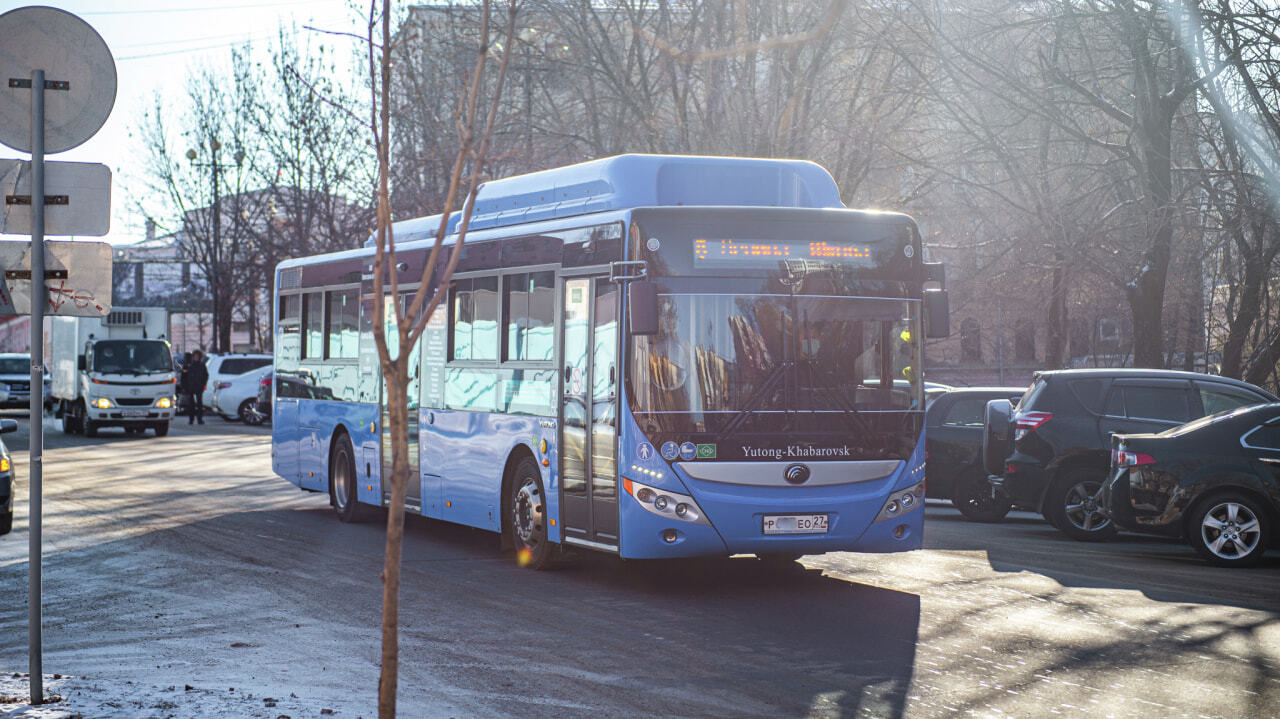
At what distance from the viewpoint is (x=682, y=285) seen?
10.9m

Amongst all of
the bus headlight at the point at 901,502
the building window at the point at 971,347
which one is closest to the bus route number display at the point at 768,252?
the bus headlight at the point at 901,502

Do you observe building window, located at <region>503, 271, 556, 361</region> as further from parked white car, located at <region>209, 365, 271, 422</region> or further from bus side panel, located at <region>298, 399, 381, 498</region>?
parked white car, located at <region>209, 365, 271, 422</region>

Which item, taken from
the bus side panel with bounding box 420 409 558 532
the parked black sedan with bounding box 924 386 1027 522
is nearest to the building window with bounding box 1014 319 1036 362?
the parked black sedan with bounding box 924 386 1027 522

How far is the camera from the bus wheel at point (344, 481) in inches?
639

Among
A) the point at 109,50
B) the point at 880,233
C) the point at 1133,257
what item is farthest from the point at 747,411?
the point at 1133,257

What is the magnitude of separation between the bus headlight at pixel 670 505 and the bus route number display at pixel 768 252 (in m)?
1.58

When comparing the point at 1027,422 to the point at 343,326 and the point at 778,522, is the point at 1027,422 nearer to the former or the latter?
the point at 778,522

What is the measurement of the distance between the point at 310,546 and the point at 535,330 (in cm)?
332

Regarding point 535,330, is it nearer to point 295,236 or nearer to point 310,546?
point 310,546

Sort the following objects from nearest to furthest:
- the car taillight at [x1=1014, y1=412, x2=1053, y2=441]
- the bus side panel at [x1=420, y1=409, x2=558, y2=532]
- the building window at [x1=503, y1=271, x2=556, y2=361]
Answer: the building window at [x1=503, y1=271, x2=556, y2=361], the bus side panel at [x1=420, y1=409, x2=558, y2=532], the car taillight at [x1=1014, y1=412, x2=1053, y2=441]

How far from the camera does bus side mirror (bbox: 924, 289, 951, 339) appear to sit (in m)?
11.4

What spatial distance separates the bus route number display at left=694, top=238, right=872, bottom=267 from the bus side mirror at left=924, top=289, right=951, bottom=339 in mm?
539

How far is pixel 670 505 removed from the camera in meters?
10.7

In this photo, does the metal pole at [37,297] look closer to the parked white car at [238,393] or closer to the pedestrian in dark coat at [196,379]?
the pedestrian in dark coat at [196,379]
